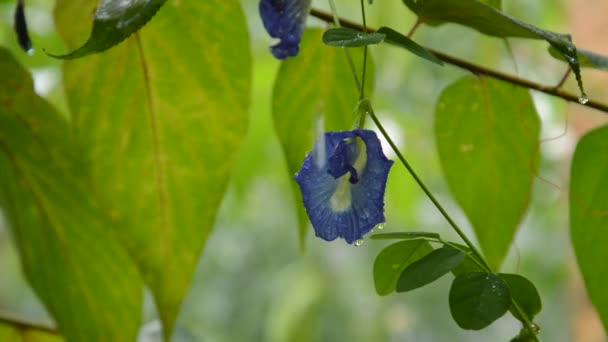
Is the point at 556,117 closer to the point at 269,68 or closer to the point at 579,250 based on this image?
the point at 269,68

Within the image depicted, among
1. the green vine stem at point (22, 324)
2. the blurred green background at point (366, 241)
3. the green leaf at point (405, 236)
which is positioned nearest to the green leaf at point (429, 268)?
the green leaf at point (405, 236)

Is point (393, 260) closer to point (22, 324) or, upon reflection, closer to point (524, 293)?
point (524, 293)

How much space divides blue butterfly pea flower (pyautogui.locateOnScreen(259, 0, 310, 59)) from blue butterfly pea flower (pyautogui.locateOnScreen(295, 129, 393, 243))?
0.12 feet

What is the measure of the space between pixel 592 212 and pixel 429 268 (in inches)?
4.5

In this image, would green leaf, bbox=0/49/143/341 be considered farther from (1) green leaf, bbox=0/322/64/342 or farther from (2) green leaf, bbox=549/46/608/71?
(2) green leaf, bbox=549/46/608/71

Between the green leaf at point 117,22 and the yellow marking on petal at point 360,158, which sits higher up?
the green leaf at point 117,22

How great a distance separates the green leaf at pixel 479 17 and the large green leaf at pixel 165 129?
0.34 ft

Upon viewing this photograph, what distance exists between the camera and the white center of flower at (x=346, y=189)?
0.21m

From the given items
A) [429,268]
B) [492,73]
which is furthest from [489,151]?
[429,268]

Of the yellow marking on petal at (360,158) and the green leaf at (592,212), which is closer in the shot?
the yellow marking on petal at (360,158)

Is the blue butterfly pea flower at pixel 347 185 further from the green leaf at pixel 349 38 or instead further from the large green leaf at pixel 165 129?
the large green leaf at pixel 165 129

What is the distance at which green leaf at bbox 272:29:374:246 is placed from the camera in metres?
0.35

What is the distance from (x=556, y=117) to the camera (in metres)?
1.31

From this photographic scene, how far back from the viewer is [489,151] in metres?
0.38
